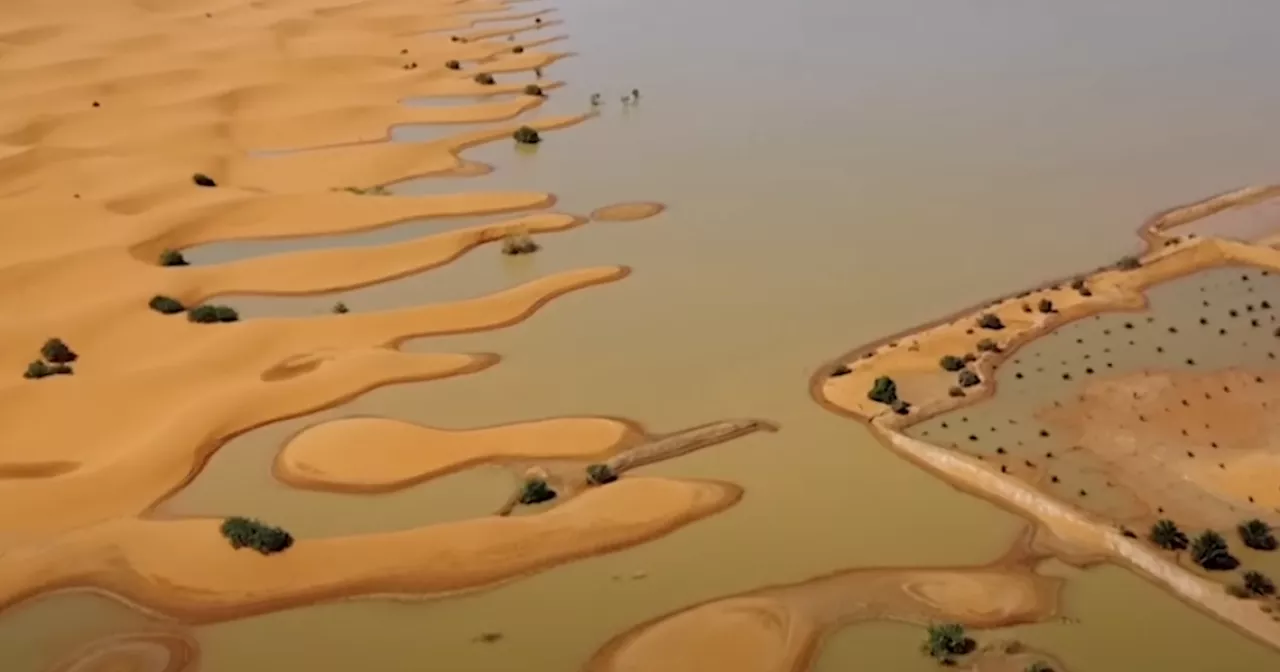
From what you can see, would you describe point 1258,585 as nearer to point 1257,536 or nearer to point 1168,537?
point 1257,536

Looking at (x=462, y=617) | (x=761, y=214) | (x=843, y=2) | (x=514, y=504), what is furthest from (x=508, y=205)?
(x=843, y=2)

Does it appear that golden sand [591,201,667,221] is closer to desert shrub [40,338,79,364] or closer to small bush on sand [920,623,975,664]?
desert shrub [40,338,79,364]

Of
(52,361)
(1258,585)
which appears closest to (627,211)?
(52,361)

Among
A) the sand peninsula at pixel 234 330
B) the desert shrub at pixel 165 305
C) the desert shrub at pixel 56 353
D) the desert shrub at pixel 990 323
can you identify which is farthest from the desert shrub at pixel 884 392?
the desert shrub at pixel 56 353

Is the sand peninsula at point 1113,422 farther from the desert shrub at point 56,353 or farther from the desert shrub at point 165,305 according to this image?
the desert shrub at point 56,353

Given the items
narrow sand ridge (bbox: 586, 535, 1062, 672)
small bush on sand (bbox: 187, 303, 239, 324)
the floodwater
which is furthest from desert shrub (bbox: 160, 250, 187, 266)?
narrow sand ridge (bbox: 586, 535, 1062, 672)
